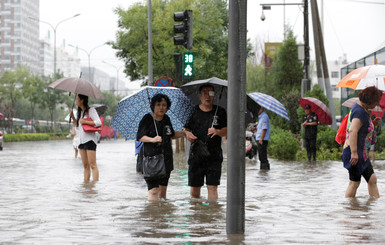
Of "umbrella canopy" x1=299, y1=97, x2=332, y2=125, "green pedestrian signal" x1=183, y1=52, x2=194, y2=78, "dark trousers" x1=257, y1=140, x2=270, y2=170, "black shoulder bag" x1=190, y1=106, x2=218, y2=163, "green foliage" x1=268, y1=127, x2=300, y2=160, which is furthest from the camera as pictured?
"green foliage" x1=268, y1=127, x2=300, y2=160

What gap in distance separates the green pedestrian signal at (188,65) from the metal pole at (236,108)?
11486mm

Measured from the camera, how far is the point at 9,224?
7.92m

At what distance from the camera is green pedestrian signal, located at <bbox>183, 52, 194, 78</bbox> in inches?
723

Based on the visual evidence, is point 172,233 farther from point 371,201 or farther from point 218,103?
point 371,201

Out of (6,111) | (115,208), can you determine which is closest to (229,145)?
(115,208)

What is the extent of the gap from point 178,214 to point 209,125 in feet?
4.08

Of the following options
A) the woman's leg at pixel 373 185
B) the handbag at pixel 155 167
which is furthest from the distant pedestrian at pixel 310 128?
the handbag at pixel 155 167

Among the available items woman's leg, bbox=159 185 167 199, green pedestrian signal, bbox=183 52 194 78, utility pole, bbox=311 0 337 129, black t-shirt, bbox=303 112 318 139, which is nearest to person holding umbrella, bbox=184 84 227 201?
woman's leg, bbox=159 185 167 199

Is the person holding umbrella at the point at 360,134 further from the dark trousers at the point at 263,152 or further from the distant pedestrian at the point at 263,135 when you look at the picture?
the dark trousers at the point at 263,152

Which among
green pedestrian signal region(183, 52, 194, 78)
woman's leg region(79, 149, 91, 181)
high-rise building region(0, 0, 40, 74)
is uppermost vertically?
high-rise building region(0, 0, 40, 74)

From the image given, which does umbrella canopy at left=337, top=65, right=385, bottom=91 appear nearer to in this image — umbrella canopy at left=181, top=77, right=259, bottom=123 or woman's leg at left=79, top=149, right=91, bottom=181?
umbrella canopy at left=181, top=77, right=259, bottom=123

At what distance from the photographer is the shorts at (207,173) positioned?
916 cm

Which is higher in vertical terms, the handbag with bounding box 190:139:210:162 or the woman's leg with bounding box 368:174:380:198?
the handbag with bounding box 190:139:210:162

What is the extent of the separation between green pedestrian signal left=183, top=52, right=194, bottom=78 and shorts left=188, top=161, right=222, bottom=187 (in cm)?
917
